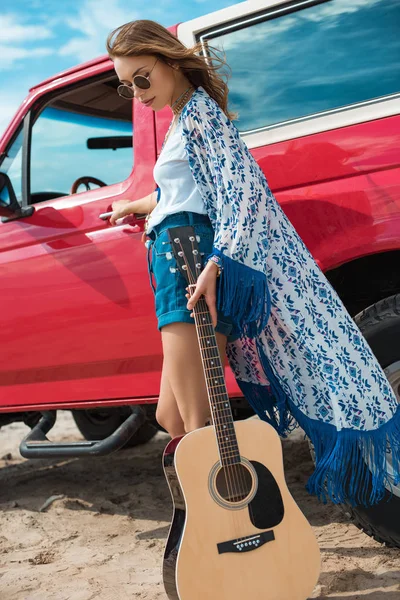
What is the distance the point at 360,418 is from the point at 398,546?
1.87 ft

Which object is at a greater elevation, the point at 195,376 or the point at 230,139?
the point at 230,139

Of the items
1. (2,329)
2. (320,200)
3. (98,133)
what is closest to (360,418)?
(320,200)

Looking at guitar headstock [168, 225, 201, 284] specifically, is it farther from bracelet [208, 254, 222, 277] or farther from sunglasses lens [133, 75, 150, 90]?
sunglasses lens [133, 75, 150, 90]

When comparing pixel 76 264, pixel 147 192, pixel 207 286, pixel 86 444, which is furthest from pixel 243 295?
pixel 86 444

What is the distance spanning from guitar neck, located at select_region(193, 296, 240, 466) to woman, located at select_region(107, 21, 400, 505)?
4cm

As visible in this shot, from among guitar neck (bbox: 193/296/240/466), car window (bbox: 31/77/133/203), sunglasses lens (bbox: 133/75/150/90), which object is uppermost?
car window (bbox: 31/77/133/203)

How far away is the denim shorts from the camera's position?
6.89ft

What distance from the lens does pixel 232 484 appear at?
206cm

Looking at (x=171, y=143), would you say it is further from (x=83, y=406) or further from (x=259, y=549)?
(x=83, y=406)

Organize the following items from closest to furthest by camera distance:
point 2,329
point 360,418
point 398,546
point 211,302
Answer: point 211,302
point 360,418
point 398,546
point 2,329

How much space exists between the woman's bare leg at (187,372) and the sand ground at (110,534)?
2.21ft

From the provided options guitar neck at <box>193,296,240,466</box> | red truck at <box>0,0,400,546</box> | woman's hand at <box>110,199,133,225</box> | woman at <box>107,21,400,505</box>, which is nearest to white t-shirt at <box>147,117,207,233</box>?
woman at <box>107,21,400,505</box>

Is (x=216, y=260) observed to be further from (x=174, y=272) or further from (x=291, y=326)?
(x=291, y=326)

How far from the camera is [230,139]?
6.85ft
